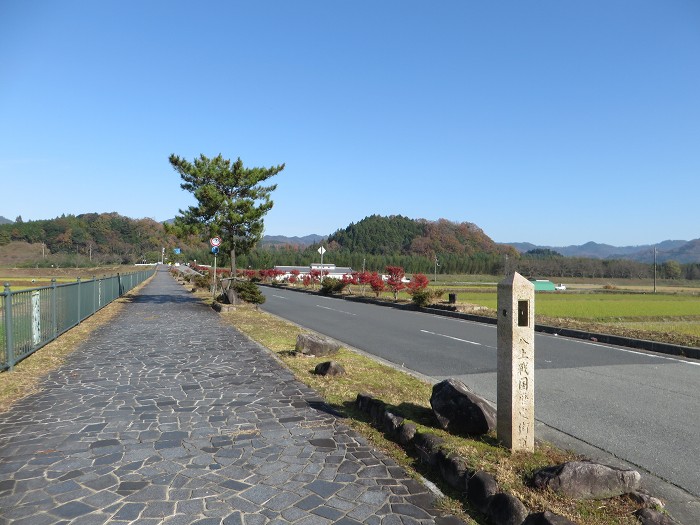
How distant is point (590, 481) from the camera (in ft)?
11.3

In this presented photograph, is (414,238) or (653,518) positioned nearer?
(653,518)

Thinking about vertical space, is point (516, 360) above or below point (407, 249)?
below

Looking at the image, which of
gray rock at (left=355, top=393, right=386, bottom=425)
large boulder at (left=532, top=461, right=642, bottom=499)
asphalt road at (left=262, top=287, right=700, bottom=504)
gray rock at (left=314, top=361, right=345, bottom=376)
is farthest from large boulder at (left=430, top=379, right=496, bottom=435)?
gray rock at (left=314, top=361, right=345, bottom=376)

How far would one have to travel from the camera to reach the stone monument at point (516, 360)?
4180 millimetres

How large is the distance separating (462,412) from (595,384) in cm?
407

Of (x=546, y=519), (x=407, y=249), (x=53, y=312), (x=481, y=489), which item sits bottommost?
(x=481, y=489)

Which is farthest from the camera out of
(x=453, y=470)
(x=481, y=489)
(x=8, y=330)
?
(x=8, y=330)

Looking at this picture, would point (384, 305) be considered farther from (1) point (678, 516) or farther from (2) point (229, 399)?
(1) point (678, 516)

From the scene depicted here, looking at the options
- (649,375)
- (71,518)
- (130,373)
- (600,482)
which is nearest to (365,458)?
(600,482)

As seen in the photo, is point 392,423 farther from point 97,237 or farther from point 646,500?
point 97,237

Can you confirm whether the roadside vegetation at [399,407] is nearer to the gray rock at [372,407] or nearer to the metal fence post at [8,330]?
the gray rock at [372,407]

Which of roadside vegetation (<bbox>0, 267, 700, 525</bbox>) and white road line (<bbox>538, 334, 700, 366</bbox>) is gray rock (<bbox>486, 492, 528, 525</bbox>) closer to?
roadside vegetation (<bbox>0, 267, 700, 525</bbox>)

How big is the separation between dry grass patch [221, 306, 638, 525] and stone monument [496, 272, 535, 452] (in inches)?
8.1

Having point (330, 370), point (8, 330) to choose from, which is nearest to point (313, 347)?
point (330, 370)
